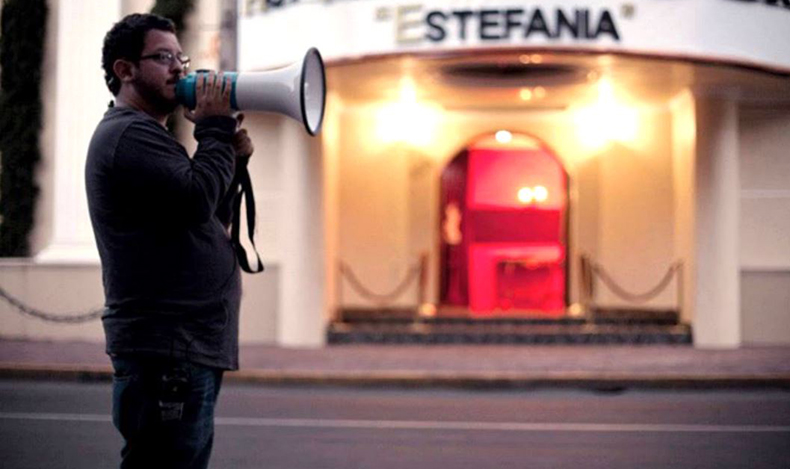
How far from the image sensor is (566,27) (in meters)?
15.2

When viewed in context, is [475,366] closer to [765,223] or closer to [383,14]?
[383,14]

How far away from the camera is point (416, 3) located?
610 inches

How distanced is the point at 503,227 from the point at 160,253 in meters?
19.8

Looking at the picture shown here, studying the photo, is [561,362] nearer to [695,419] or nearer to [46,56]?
[695,419]

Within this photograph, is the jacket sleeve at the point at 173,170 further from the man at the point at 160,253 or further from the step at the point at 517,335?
the step at the point at 517,335

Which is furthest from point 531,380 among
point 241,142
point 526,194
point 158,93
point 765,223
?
point 158,93

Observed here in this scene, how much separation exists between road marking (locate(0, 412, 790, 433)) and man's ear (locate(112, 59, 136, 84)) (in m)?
6.84

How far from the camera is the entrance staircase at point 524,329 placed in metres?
18.1

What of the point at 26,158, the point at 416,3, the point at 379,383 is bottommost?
the point at 379,383

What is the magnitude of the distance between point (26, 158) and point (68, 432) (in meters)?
11.0

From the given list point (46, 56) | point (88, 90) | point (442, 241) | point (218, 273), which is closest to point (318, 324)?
point (442, 241)

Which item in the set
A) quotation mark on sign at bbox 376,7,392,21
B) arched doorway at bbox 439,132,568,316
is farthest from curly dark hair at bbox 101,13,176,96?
arched doorway at bbox 439,132,568,316

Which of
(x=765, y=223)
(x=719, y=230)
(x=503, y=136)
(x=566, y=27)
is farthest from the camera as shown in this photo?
(x=503, y=136)

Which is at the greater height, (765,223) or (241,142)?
(765,223)
